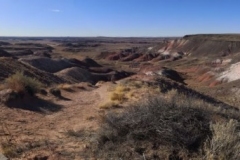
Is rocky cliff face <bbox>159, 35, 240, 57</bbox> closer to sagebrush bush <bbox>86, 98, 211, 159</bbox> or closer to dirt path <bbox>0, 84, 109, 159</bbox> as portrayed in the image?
dirt path <bbox>0, 84, 109, 159</bbox>

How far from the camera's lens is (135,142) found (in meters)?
6.91

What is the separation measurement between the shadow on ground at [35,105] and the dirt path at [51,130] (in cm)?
40

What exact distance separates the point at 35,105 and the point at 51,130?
4.40 metres

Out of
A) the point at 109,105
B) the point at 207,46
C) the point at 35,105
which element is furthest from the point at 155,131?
the point at 207,46

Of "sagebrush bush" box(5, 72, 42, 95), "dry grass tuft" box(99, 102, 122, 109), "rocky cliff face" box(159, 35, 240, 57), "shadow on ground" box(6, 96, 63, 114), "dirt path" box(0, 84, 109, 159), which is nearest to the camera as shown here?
"dirt path" box(0, 84, 109, 159)

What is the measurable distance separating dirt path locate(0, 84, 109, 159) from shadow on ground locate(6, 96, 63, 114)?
398 millimetres

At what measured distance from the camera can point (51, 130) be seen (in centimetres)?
985

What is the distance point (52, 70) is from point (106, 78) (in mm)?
8023

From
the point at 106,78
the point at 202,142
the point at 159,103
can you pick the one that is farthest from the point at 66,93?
the point at 106,78

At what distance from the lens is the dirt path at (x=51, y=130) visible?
7.41 m

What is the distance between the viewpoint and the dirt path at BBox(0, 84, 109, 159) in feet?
24.3

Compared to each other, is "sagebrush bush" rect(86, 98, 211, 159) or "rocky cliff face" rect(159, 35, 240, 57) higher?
"sagebrush bush" rect(86, 98, 211, 159)

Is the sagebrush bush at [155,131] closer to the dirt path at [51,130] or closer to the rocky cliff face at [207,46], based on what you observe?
the dirt path at [51,130]

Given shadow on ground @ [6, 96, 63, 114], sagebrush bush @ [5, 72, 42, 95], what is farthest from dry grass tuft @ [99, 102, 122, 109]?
sagebrush bush @ [5, 72, 42, 95]
